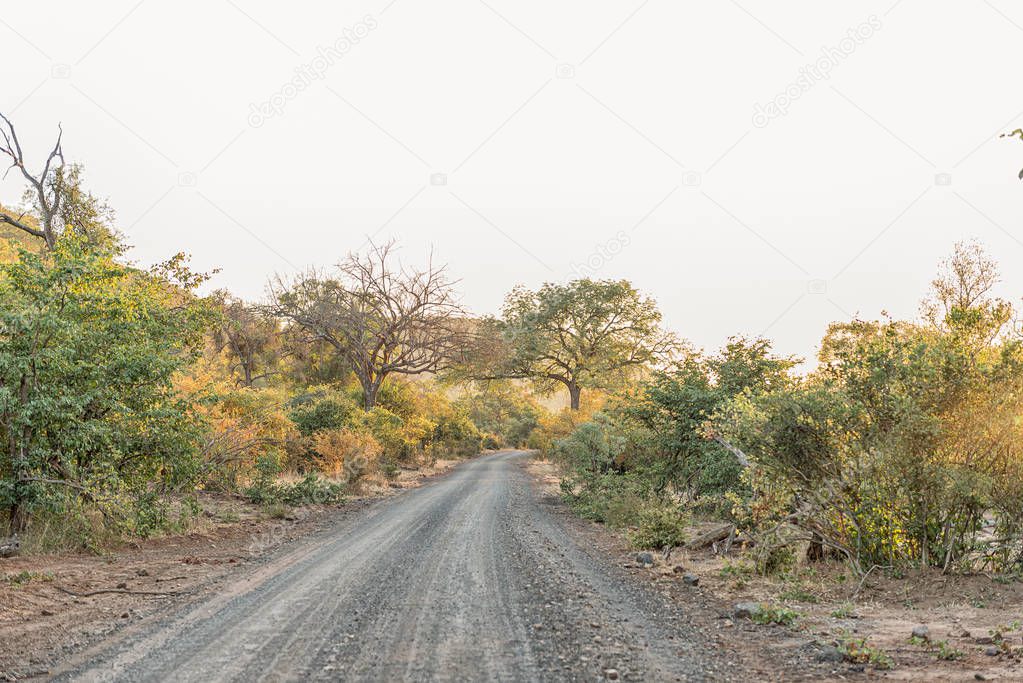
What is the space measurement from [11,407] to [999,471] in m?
14.2

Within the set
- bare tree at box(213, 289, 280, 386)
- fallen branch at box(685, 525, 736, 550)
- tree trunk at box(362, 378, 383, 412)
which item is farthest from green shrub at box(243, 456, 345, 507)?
bare tree at box(213, 289, 280, 386)

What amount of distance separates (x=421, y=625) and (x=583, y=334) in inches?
1374

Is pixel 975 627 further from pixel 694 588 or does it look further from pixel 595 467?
pixel 595 467

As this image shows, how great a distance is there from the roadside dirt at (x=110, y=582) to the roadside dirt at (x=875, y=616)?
6458 millimetres

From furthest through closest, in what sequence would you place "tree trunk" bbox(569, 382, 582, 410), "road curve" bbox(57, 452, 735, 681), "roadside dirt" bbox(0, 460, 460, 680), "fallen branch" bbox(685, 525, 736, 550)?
"tree trunk" bbox(569, 382, 582, 410) → "fallen branch" bbox(685, 525, 736, 550) → "roadside dirt" bbox(0, 460, 460, 680) → "road curve" bbox(57, 452, 735, 681)

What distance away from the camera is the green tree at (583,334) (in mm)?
40562

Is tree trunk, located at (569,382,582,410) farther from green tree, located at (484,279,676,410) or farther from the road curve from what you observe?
the road curve

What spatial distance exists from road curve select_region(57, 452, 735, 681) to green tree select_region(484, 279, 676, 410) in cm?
2939

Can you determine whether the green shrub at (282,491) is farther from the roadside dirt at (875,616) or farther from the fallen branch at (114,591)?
the roadside dirt at (875,616)

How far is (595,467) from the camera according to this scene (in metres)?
20.1

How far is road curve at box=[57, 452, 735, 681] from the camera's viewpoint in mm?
5246

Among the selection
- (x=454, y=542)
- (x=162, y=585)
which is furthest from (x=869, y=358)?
(x=162, y=585)

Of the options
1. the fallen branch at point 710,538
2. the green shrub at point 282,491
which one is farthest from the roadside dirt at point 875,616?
the green shrub at point 282,491

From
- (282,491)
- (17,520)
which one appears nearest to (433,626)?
(17,520)
